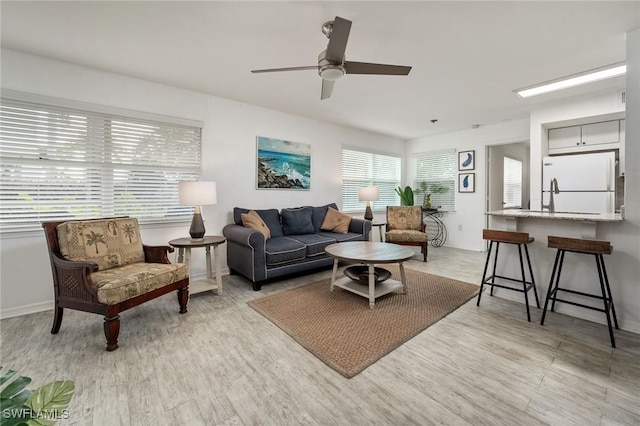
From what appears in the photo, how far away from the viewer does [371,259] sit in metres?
2.64

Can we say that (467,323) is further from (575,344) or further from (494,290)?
(494,290)

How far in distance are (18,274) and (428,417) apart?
12.1 ft

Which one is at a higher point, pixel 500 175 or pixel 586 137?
pixel 586 137

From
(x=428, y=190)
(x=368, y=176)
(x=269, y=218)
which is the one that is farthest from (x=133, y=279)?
(x=428, y=190)

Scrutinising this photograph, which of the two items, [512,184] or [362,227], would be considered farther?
[512,184]

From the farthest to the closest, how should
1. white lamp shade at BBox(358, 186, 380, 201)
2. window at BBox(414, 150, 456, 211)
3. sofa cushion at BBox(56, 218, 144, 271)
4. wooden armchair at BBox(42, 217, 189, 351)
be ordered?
window at BBox(414, 150, 456, 211), white lamp shade at BBox(358, 186, 380, 201), sofa cushion at BBox(56, 218, 144, 271), wooden armchair at BBox(42, 217, 189, 351)

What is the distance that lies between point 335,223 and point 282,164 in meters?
1.30

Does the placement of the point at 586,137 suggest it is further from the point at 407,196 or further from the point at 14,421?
the point at 14,421

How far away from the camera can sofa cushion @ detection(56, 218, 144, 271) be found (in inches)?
89.1

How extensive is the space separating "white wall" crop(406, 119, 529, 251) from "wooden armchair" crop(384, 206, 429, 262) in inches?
46.9

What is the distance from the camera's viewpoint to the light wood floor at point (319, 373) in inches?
54.9

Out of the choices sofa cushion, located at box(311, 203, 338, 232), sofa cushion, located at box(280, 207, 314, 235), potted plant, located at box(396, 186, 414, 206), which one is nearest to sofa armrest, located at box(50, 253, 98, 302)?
sofa cushion, located at box(280, 207, 314, 235)

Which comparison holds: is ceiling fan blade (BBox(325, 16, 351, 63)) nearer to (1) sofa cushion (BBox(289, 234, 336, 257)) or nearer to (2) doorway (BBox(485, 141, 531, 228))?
(1) sofa cushion (BBox(289, 234, 336, 257))

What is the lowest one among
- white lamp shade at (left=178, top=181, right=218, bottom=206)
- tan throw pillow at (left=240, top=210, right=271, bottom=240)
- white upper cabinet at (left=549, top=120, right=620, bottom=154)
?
tan throw pillow at (left=240, top=210, right=271, bottom=240)
